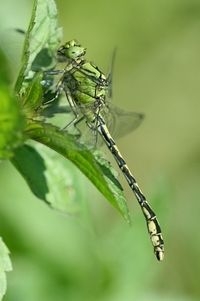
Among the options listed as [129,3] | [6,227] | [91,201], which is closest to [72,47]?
[6,227]

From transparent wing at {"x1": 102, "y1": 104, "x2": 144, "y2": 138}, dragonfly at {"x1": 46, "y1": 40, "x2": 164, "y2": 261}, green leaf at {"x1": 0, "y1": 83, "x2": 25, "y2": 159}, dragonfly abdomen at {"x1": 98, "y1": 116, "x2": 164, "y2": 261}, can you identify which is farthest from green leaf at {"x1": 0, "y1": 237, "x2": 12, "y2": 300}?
transparent wing at {"x1": 102, "y1": 104, "x2": 144, "y2": 138}

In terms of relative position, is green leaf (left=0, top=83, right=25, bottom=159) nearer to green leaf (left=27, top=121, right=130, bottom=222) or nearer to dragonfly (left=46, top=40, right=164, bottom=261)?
green leaf (left=27, top=121, right=130, bottom=222)

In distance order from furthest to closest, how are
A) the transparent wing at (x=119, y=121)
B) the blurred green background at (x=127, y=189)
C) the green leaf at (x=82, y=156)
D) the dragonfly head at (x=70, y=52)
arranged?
the blurred green background at (x=127, y=189) → the transparent wing at (x=119, y=121) → the dragonfly head at (x=70, y=52) → the green leaf at (x=82, y=156)

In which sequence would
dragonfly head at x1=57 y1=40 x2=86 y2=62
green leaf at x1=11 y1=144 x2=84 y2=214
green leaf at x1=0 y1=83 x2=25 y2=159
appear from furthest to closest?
1. dragonfly head at x1=57 y1=40 x2=86 y2=62
2. green leaf at x1=11 y1=144 x2=84 y2=214
3. green leaf at x1=0 y1=83 x2=25 y2=159

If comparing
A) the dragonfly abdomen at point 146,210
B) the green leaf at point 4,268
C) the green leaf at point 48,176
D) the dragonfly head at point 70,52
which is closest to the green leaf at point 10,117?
the green leaf at point 4,268

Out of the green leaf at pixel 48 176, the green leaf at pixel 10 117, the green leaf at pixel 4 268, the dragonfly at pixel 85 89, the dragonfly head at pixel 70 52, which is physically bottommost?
the green leaf at pixel 4 268

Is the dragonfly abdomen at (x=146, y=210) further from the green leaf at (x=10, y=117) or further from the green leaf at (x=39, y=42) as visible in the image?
the green leaf at (x=10, y=117)

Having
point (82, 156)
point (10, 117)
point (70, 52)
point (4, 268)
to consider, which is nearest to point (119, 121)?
point (70, 52)
